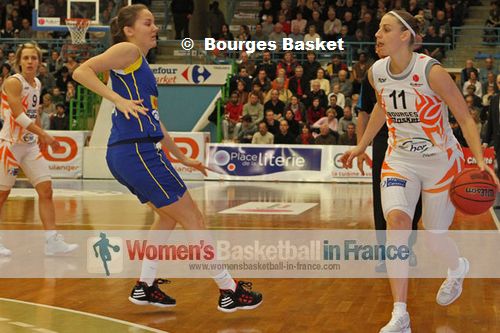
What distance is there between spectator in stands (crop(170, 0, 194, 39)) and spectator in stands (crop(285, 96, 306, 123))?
6359 millimetres

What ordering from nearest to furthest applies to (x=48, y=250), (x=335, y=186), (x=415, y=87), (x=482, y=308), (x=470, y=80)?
(x=415, y=87)
(x=482, y=308)
(x=48, y=250)
(x=335, y=186)
(x=470, y=80)

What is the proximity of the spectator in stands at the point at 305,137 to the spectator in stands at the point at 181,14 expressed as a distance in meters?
7.06

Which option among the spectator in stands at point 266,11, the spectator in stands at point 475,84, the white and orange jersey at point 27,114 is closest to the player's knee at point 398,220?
the white and orange jersey at point 27,114

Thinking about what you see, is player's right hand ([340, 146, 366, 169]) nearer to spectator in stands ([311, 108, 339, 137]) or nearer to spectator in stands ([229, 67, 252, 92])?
spectator in stands ([311, 108, 339, 137])

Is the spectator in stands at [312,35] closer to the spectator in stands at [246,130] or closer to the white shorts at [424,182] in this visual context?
the spectator in stands at [246,130]

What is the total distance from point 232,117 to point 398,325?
16.3 m

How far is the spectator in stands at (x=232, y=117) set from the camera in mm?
21688

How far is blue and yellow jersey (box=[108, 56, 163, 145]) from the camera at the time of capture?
630 cm

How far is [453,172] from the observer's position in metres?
6.28

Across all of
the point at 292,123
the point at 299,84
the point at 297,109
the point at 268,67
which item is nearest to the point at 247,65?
the point at 268,67

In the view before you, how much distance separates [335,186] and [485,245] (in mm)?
8837

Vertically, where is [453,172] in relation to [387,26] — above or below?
below

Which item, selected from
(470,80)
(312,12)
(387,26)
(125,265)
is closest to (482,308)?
(387,26)

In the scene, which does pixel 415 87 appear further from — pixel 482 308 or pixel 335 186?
pixel 335 186
